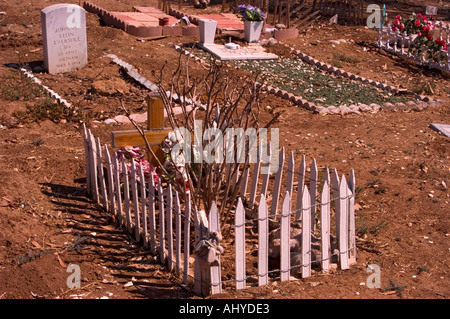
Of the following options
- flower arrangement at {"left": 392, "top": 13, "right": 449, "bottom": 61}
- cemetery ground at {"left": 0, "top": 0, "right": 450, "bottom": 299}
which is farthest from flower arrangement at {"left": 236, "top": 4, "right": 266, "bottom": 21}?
flower arrangement at {"left": 392, "top": 13, "right": 449, "bottom": 61}

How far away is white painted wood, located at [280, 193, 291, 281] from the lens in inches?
197

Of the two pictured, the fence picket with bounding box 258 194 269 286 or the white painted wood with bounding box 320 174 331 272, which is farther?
the white painted wood with bounding box 320 174 331 272

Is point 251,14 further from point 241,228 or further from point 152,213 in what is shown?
point 241,228

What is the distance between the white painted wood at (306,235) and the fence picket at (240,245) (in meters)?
0.57

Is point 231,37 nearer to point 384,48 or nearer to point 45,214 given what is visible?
point 384,48

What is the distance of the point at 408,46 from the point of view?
14.6 meters

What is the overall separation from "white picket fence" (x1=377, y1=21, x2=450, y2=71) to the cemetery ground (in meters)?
0.31

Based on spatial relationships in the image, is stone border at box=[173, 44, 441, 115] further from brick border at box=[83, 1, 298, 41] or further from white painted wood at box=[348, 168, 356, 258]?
white painted wood at box=[348, 168, 356, 258]

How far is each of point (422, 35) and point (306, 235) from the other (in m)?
9.70

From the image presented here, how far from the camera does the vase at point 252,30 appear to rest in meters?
14.0

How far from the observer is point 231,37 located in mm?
14211

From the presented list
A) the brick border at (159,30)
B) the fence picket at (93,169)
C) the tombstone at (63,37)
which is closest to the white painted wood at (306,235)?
the fence picket at (93,169)

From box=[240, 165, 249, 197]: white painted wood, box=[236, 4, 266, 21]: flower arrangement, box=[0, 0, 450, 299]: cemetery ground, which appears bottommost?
box=[0, 0, 450, 299]: cemetery ground
